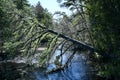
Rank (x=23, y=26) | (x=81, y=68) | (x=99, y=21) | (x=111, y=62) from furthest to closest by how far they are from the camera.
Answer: (x=81, y=68) → (x=23, y=26) → (x=99, y=21) → (x=111, y=62)

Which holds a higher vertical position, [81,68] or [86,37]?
[86,37]

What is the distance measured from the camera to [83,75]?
2855cm

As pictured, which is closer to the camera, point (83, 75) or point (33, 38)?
point (33, 38)

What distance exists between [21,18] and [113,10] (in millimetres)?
8941

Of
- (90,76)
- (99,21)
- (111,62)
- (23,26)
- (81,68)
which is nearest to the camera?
(111,62)

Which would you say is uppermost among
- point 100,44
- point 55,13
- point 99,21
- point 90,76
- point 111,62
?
point 55,13

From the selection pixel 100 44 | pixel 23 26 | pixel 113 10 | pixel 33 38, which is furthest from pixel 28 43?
pixel 113 10

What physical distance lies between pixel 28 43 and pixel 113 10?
7686mm

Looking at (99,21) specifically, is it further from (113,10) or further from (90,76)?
(90,76)

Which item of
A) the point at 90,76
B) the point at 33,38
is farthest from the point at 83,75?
the point at 33,38

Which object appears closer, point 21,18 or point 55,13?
point 21,18

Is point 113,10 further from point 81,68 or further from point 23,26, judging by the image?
point 81,68

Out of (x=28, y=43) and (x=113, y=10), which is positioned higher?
(x=113, y=10)

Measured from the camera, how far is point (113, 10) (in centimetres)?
2094
